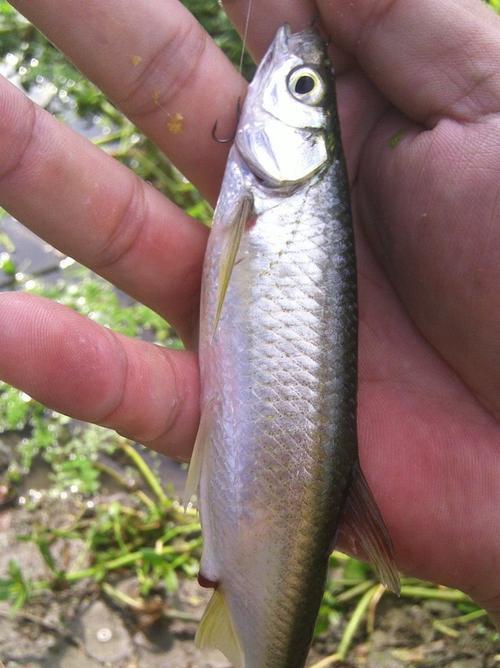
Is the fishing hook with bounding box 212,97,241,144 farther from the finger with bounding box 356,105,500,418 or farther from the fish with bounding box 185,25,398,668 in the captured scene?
the finger with bounding box 356,105,500,418

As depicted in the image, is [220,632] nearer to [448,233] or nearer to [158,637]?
[158,637]

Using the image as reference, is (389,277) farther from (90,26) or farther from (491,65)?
(90,26)

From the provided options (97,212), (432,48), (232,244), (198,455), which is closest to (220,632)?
(198,455)

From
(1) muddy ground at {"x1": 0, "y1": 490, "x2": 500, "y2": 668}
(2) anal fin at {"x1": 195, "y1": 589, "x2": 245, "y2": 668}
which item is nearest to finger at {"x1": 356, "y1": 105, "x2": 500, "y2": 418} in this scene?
(2) anal fin at {"x1": 195, "y1": 589, "x2": 245, "y2": 668}

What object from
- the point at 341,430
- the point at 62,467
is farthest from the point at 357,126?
the point at 62,467

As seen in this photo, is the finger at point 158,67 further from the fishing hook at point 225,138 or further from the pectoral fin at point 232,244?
the pectoral fin at point 232,244
